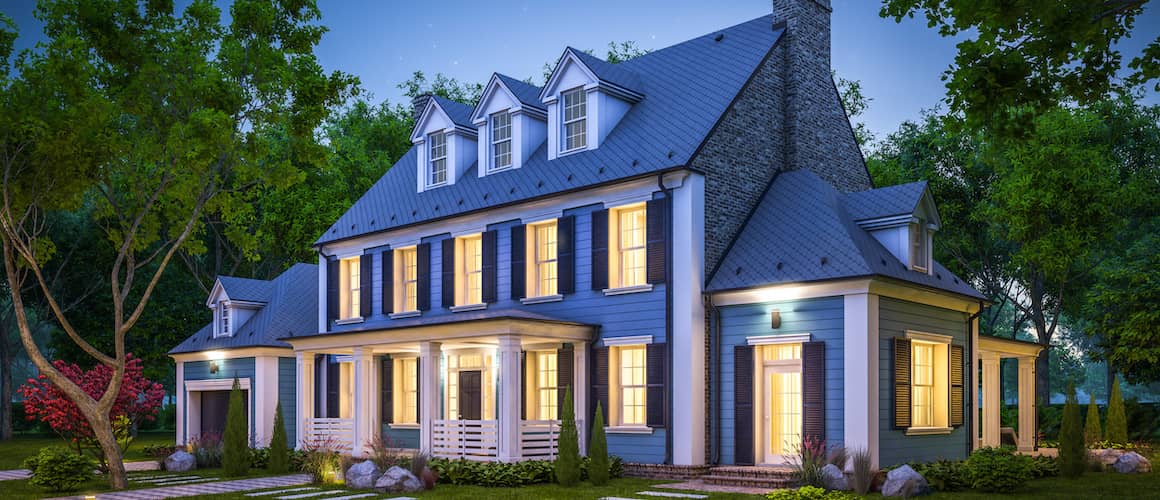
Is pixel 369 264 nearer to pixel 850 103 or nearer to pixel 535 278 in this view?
pixel 535 278

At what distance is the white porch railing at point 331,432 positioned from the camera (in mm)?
24766

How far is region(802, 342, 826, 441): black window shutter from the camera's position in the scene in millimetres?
18578

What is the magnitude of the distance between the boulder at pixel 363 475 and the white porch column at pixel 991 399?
1470 cm

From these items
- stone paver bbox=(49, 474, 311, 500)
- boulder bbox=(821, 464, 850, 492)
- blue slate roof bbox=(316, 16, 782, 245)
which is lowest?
stone paver bbox=(49, 474, 311, 500)

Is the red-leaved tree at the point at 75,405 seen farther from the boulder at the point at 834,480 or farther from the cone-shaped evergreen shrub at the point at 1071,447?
A: the cone-shaped evergreen shrub at the point at 1071,447

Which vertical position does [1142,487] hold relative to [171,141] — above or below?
below

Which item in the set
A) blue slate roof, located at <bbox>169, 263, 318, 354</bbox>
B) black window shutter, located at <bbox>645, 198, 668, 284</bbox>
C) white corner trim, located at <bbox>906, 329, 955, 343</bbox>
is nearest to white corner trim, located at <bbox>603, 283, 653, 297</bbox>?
black window shutter, located at <bbox>645, 198, 668, 284</bbox>

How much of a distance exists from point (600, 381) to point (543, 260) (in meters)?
3.24

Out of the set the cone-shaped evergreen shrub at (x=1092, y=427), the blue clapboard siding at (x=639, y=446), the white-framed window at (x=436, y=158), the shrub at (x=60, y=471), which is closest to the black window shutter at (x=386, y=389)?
the white-framed window at (x=436, y=158)

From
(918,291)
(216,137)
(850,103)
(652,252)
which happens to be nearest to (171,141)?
(216,137)

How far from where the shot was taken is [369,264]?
2734cm

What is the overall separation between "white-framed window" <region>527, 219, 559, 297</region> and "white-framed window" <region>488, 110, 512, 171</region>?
254cm

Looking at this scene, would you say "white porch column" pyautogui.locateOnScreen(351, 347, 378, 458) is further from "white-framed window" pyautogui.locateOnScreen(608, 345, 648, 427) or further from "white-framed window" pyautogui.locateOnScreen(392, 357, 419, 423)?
"white-framed window" pyautogui.locateOnScreen(608, 345, 648, 427)

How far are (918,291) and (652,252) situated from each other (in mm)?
5185
